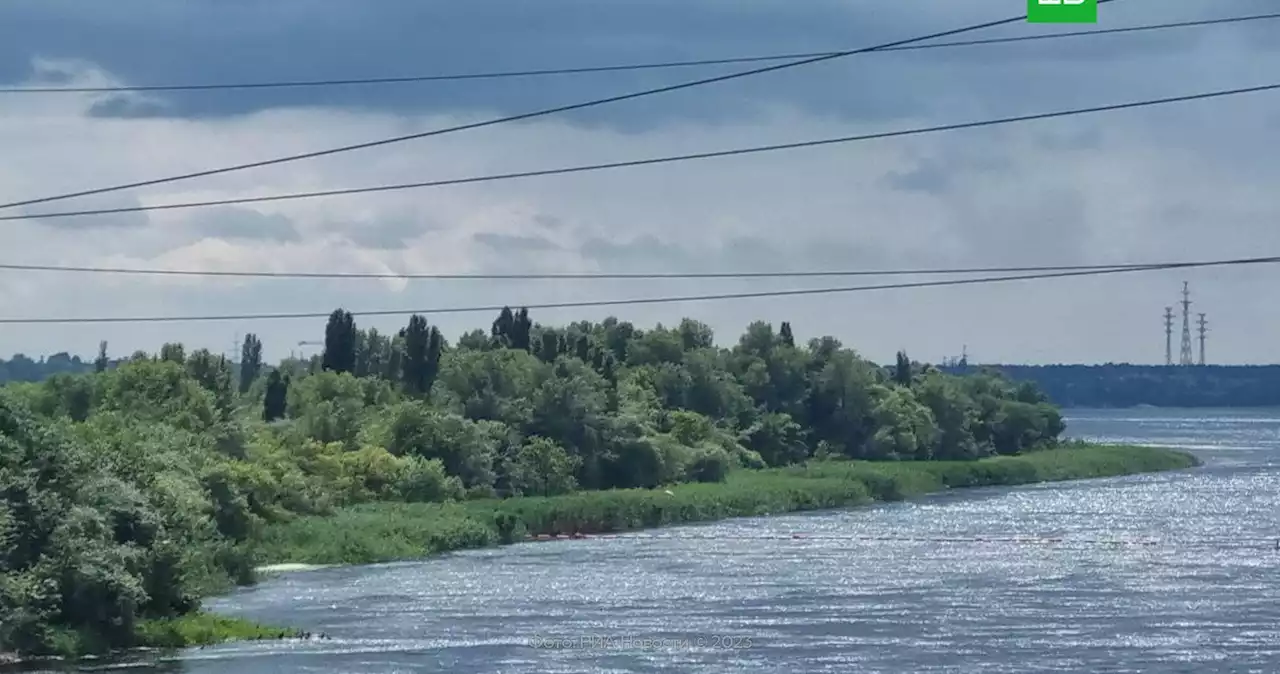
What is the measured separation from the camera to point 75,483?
53656 millimetres

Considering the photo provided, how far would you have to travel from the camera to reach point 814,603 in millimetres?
62812

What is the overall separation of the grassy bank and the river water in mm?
3192

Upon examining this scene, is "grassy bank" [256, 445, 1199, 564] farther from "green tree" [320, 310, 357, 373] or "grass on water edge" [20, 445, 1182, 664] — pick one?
"green tree" [320, 310, 357, 373]

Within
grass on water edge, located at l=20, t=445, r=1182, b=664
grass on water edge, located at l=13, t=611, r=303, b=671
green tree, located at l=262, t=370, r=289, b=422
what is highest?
green tree, located at l=262, t=370, r=289, b=422

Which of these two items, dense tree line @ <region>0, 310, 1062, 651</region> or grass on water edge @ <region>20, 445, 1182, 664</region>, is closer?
dense tree line @ <region>0, 310, 1062, 651</region>

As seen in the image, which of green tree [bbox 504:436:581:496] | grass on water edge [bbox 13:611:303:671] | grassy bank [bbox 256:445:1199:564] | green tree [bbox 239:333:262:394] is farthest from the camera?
green tree [bbox 239:333:262:394]

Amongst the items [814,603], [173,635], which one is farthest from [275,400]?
[173,635]

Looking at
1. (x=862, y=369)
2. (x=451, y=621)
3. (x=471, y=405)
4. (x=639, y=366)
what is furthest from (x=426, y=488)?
(x=862, y=369)

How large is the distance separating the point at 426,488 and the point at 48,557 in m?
48.1

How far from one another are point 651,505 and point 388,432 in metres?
15.1

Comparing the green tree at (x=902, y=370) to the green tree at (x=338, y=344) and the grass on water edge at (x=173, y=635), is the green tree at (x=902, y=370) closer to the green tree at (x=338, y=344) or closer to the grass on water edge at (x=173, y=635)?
the green tree at (x=338, y=344)

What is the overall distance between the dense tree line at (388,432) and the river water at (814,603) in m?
3.77

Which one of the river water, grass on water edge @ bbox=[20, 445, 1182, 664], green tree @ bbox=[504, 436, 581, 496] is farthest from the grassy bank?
green tree @ bbox=[504, 436, 581, 496]

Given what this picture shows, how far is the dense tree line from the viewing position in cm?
5175
